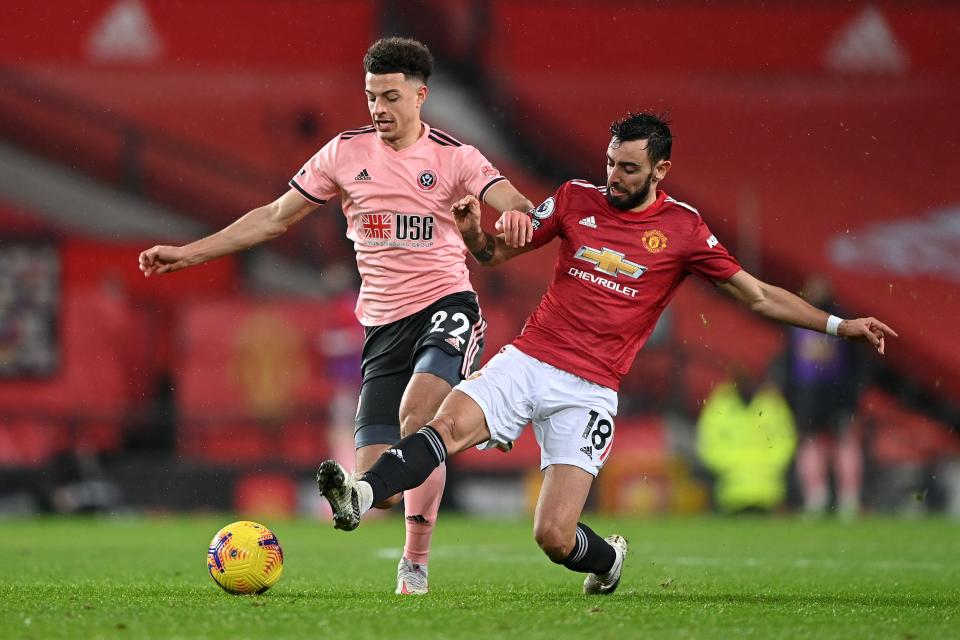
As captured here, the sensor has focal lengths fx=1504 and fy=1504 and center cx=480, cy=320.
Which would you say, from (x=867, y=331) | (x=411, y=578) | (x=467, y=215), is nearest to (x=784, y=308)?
(x=867, y=331)

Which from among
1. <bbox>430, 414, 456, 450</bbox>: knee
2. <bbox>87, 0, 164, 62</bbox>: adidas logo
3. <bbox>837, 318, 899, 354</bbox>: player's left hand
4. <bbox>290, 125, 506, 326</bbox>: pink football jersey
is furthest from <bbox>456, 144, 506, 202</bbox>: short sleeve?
<bbox>87, 0, 164, 62</bbox>: adidas logo

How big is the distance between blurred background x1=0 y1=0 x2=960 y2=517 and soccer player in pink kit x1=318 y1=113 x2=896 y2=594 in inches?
313

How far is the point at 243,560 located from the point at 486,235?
156 centimetres

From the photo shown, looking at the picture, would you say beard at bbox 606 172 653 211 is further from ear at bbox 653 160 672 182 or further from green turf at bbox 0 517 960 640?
green turf at bbox 0 517 960 640

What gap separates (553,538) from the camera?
580 cm

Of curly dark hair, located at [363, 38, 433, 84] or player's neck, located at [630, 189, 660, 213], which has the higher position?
curly dark hair, located at [363, 38, 433, 84]

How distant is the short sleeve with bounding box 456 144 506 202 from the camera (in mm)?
6168

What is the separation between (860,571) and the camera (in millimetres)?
7602

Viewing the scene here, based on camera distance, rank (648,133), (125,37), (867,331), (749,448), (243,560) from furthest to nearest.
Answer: (125,37) → (749,448) → (648,133) → (867,331) → (243,560)

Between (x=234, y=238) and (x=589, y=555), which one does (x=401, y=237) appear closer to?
(x=234, y=238)

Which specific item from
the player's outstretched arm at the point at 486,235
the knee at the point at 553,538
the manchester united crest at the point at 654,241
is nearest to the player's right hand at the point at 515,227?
the player's outstretched arm at the point at 486,235

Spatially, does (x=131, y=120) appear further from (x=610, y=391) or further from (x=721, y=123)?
(x=610, y=391)

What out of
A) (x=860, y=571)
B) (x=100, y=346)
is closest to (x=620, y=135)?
(x=860, y=571)

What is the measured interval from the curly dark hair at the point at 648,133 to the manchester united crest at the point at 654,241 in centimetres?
28
